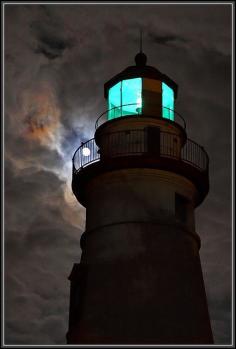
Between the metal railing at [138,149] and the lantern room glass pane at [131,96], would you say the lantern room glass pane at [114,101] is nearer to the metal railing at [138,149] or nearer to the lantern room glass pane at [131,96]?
the lantern room glass pane at [131,96]

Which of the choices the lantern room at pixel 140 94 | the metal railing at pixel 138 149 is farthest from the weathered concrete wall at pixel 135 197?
the lantern room at pixel 140 94

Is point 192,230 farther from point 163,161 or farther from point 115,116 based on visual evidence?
point 115,116

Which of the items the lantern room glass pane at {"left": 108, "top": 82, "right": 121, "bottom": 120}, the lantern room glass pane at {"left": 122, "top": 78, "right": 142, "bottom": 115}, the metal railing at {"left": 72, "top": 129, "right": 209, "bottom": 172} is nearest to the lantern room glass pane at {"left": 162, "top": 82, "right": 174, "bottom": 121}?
the lantern room glass pane at {"left": 122, "top": 78, "right": 142, "bottom": 115}

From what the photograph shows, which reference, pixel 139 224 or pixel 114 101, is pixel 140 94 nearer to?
pixel 114 101

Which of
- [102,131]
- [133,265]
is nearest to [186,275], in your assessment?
[133,265]

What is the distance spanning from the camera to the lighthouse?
21516mm

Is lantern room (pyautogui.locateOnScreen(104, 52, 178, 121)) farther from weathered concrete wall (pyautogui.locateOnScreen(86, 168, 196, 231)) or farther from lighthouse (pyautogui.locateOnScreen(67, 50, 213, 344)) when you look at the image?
weathered concrete wall (pyautogui.locateOnScreen(86, 168, 196, 231))

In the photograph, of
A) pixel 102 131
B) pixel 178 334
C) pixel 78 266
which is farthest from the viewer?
pixel 102 131

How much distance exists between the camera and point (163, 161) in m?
23.0

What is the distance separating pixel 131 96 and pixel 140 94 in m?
0.30

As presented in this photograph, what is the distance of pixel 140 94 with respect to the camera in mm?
24375

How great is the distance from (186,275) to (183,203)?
247cm

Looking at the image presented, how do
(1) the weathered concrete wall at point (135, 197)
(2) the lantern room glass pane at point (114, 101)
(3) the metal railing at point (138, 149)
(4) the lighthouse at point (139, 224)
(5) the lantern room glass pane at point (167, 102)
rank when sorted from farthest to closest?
(5) the lantern room glass pane at point (167, 102) < (2) the lantern room glass pane at point (114, 101) < (3) the metal railing at point (138, 149) < (1) the weathered concrete wall at point (135, 197) < (4) the lighthouse at point (139, 224)

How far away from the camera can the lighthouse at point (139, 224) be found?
2152 centimetres
